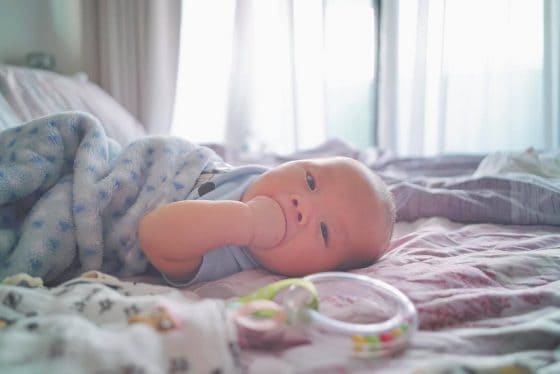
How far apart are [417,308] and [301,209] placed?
24 centimetres

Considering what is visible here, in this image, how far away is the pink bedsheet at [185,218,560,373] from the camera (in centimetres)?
37

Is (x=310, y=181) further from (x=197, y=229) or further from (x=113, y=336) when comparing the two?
(x=113, y=336)

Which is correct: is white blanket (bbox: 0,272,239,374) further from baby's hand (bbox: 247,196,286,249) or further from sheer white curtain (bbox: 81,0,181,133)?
sheer white curtain (bbox: 81,0,181,133)

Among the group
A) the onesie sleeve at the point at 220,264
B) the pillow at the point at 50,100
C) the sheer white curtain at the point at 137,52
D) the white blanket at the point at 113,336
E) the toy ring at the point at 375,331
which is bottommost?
the onesie sleeve at the point at 220,264

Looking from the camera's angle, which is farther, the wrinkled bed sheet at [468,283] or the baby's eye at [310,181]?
the baby's eye at [310,181]

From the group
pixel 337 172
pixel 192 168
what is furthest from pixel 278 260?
pixel 192 168

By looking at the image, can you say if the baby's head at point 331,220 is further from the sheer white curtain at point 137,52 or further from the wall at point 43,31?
the sheer white curtain at point 137,52

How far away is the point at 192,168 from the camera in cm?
82

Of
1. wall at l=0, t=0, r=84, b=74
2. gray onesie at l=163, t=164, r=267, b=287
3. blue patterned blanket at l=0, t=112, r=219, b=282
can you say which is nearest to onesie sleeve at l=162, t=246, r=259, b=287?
gray onesie at l=163, t=164, r=267, b=287

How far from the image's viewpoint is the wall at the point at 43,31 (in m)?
1.87

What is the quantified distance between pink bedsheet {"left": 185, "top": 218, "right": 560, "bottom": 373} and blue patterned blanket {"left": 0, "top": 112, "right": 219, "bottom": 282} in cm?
19

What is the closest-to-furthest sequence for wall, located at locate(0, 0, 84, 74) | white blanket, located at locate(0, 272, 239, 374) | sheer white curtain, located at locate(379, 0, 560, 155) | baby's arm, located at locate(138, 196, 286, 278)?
white blanket, located at locate(0, 272, 239, 374)
baby's arm, located at locate(138, 196, 286, 278)
wall, located at locate(0, 0, 84, 74)
sheer white curtain, located at locate(379, 0, 560, 155)

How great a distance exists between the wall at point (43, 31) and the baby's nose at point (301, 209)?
189 cm

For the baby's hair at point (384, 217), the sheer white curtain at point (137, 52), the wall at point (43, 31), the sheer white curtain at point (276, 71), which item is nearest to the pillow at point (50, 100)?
the wall at point (43, 31)
